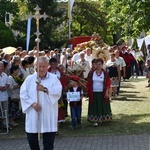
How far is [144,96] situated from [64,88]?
263 inches

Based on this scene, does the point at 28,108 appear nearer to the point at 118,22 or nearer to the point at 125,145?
the point at 125,145

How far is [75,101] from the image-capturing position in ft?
35.0

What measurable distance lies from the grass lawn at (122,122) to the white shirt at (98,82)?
3.19ft

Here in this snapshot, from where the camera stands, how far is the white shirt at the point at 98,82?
35.4 ft

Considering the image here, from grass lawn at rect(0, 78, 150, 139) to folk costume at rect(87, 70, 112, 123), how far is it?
0.83 feet

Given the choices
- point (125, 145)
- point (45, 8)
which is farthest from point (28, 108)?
point (45, 8)

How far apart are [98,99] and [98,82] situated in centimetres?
44

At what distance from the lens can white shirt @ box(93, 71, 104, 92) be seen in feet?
35.4

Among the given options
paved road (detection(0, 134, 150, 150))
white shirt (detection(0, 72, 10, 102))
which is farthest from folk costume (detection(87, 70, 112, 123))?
white shirt (detection(0, 72, 10, 102))

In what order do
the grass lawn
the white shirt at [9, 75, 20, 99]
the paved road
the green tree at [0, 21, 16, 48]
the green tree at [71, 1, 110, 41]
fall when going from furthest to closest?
1. the green tree at [71, 1, 110, 41]
2. the green tree at [0, 21, 16, 48]
3. the white shirt at [9, 75, 20, 99]
4. the grass lawn
5. the paved road

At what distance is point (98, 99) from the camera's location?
35.8ft

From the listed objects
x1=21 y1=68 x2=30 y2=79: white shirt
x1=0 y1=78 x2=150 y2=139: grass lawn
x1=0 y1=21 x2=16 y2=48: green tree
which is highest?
x1=0 y1=21 x2=16 y2=48: green tree

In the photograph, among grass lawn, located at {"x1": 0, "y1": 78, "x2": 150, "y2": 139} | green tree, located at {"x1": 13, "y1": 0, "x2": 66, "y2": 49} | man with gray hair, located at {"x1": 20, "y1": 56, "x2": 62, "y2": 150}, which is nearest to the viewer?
man with gray hair, located at {"x1": 20, "y1": 56, "x2": 62, "y2": 150}

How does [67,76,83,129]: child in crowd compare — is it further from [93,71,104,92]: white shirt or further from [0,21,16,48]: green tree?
[0,21,16,48]: green tree
